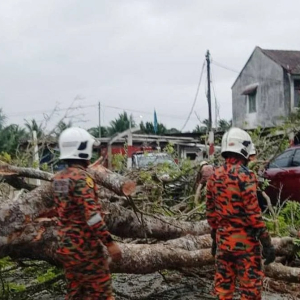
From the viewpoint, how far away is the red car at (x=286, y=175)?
33.2 feet

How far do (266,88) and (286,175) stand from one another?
768 inches

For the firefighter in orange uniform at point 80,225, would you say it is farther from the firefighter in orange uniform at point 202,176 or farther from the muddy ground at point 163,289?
the firefighter in orange uniform at point 202,176

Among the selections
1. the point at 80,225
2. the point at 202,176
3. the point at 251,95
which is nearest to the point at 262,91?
the point at 251,95

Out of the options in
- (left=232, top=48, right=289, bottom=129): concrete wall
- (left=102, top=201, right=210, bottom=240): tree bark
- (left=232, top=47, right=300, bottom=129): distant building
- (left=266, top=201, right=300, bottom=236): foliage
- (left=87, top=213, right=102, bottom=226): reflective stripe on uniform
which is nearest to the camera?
(left=87, top=213, right=102, bottom=226): reflective stripe on uniform

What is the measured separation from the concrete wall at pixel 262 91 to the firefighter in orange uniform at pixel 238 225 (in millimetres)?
22376

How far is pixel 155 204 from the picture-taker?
7.17 metres

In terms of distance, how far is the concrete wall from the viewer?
2802 centimetres

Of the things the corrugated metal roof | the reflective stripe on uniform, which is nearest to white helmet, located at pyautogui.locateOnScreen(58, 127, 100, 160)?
the reflective stripe on uniform

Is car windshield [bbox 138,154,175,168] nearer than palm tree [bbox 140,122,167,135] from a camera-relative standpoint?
Yes

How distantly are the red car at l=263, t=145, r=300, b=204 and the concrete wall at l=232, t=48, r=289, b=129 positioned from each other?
53.5 ft

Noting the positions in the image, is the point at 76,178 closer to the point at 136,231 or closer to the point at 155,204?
the point at 136,231

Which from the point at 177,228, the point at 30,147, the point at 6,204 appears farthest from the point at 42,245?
the point at 30,147

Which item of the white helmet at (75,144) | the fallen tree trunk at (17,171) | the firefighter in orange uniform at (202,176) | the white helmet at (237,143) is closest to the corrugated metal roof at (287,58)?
the firefighter in orange uniform at (202,176)

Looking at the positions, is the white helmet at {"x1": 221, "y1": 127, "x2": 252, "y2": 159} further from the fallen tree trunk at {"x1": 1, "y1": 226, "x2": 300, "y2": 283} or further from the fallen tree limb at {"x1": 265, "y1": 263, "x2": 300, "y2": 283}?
the fallen tree limb at {"x1": 265, "y1": 263, "x2": 300, "y2": 283}
